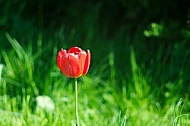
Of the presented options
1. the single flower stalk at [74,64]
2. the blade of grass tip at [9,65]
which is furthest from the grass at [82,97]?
the single flower stalk at [74,64]

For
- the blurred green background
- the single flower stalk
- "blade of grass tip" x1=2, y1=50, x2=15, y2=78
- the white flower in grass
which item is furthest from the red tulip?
"blade of grass tip" x1=2, y1=50, x2=15, y2=78

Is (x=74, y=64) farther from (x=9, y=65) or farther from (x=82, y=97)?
(x=9, y=65)

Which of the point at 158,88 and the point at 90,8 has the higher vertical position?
the point at 90,8

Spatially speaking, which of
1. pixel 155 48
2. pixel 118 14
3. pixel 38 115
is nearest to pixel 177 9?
pixel 155 48

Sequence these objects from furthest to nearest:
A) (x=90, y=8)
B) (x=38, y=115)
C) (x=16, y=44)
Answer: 1. (x=90, y=8)
2. (x=16, y=44)
3. (x=38, y=115)

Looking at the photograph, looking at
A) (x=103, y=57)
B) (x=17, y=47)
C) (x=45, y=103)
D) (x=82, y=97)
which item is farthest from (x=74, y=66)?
(x=103, y=57)

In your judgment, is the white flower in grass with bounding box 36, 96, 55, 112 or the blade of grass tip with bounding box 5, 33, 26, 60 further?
the blade of grass tip with bounding box 5, 33, 26, 60

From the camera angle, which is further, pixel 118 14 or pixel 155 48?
pixel 118 14

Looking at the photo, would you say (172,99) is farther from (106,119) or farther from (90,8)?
(90,8)

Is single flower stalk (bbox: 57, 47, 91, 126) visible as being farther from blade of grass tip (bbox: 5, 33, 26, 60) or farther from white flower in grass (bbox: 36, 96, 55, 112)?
blade of grass tip (bbox: 5, 33, 26, 60)
